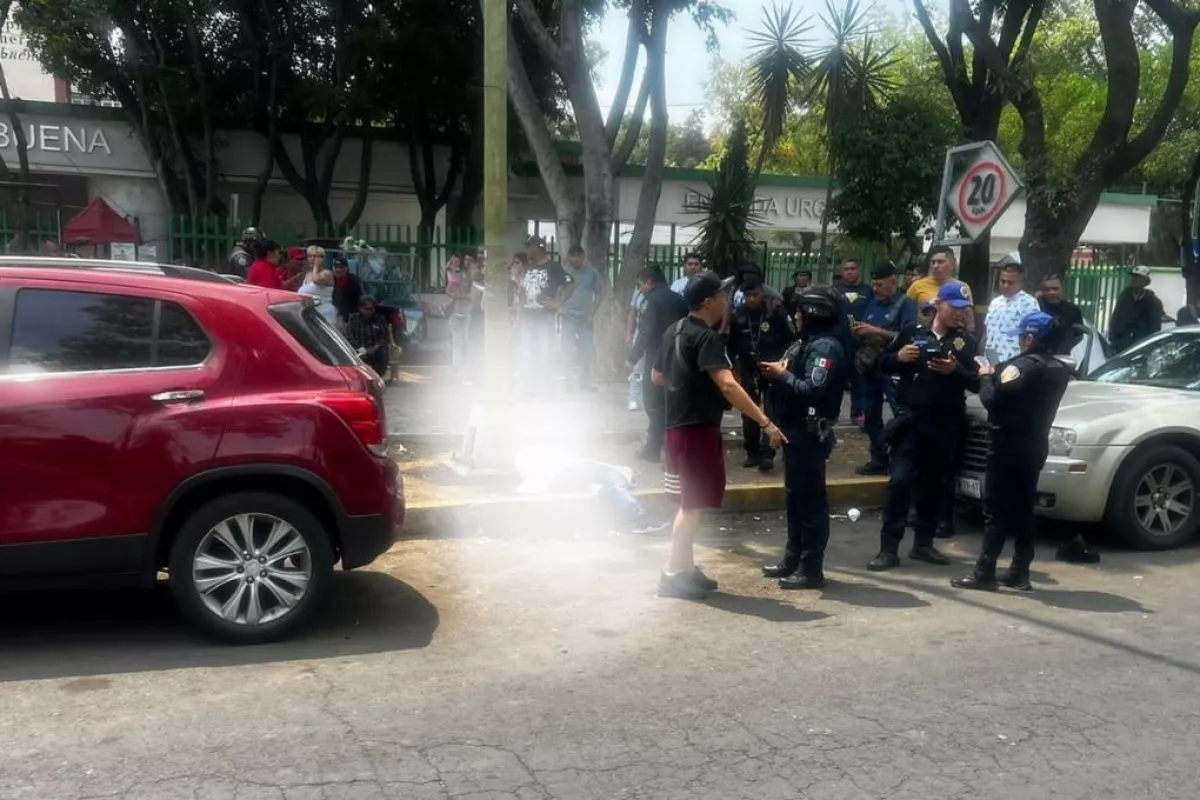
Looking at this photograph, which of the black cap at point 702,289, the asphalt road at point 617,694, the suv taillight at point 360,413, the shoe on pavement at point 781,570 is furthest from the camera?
the shoe on pavement at point 781,570

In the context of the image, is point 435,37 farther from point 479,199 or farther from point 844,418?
point 844,418

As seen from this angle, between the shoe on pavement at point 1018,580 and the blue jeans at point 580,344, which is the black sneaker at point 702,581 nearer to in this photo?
the shoe on pavement at point 1018,580

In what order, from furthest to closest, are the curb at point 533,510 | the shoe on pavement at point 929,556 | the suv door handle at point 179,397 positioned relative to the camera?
1. the curb at point 533,510
2. the shoe on pavement at point 929,556
3. the suv door handle at point 179,397

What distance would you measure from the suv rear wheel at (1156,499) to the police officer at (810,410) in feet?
7.40

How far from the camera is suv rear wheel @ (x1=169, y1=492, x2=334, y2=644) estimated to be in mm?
5316

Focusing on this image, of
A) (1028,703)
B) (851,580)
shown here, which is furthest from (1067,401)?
(1028,703)

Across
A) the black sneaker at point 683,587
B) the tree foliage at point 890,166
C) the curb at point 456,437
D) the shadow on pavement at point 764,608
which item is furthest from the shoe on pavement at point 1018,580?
the tree foliage at point 890,166

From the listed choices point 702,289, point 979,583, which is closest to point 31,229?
point 702,289

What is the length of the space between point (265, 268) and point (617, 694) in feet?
24.9

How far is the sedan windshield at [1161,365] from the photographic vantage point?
8383 mm

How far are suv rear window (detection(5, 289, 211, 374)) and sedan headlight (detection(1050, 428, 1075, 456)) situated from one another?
17.3ft

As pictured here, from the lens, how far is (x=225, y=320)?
5.44 m

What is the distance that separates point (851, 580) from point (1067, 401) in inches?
94.3

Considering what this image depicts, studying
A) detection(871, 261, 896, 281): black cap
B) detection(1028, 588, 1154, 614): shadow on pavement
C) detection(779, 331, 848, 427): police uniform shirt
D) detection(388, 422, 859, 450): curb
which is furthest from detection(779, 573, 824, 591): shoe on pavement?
detection(871, 261, 896, 281): black cap
